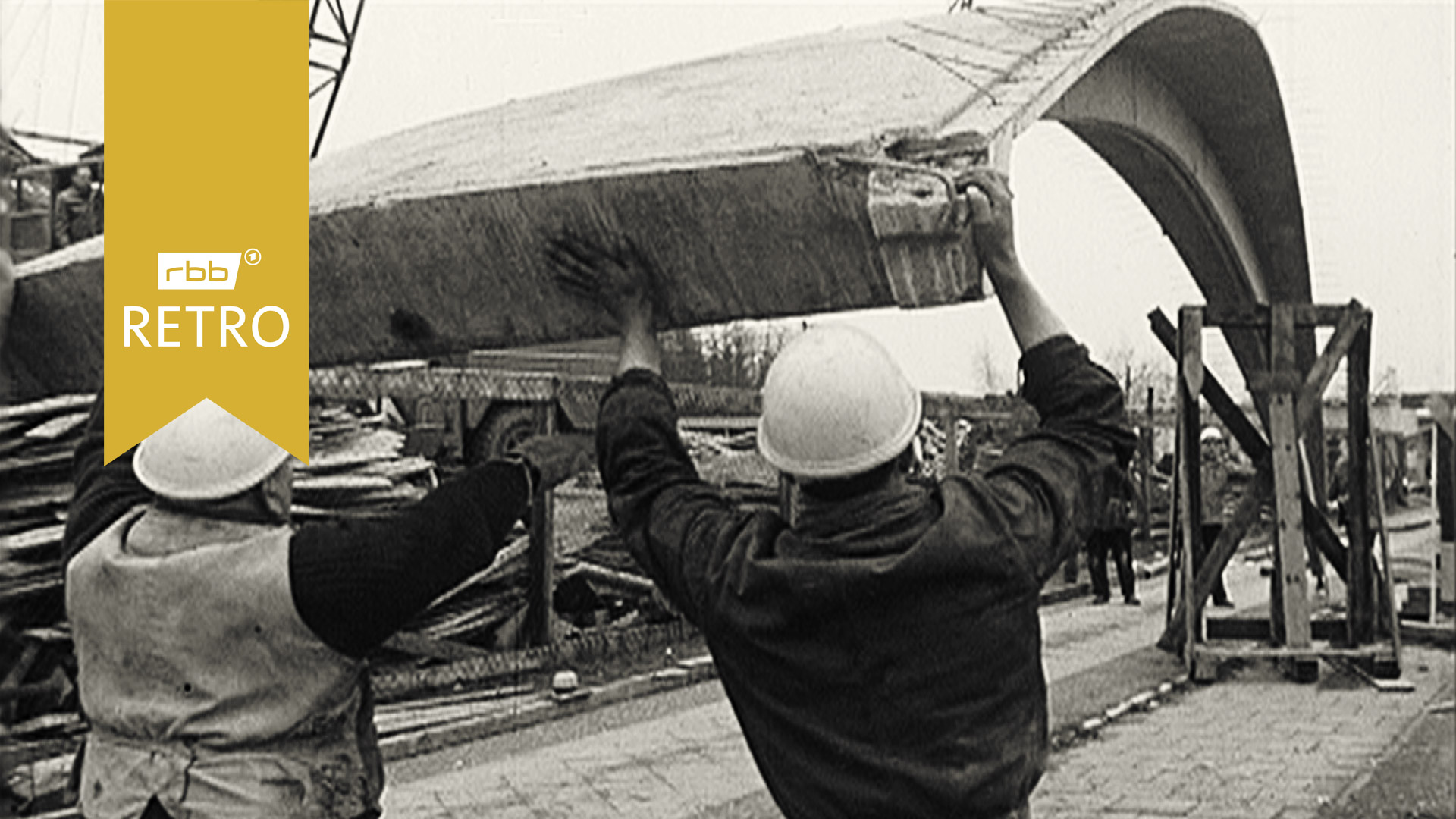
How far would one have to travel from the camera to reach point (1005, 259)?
254 cm

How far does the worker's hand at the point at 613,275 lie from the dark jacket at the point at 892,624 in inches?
15.5

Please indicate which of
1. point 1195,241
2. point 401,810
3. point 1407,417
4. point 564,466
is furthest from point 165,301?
point 1407,417

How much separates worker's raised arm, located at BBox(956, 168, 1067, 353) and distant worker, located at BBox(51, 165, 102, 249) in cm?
743

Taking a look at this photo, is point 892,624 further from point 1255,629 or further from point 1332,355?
point 1255,629

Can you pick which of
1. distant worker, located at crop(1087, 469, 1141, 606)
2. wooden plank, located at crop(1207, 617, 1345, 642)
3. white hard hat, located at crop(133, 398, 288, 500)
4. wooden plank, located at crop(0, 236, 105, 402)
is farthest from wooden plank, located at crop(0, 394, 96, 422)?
distant worker, located at crop(1087, 469, 1141, 606)

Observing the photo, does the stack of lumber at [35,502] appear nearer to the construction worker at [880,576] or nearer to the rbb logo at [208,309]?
the rbb logo at [208,309]

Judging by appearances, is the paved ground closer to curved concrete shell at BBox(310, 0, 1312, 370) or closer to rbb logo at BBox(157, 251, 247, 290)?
curved concrete shell at BBox(310, 0, 1312, 370)

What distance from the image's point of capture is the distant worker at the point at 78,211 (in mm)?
8898

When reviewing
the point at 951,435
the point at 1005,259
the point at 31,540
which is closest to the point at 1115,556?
the point at 951,435

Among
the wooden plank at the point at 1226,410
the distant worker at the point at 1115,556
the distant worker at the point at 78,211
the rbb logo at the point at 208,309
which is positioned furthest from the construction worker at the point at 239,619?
the distant worker at the point at 1115,556

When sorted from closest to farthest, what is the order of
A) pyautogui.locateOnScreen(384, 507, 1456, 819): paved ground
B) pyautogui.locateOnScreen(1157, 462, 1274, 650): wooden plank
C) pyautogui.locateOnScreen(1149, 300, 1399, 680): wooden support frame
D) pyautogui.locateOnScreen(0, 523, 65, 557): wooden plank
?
pyautogui.locateOnScreen(384, 507, 1456, 819): paved ground
pyautogui.locateOnScreen(0, 523, 65, 557): wooden plank
pyautogui.locateOnScreen(1149, 300, 1399, 680): wooden support frame
pyautogui.locateOnScreen(1157, 462, 1274, 650): wooden plank

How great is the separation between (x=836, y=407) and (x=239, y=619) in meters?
1.03

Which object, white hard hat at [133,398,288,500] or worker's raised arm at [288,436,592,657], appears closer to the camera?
worker's raised arm at [288,436,592,657]

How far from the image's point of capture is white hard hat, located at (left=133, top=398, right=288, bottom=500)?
8.43 ft
